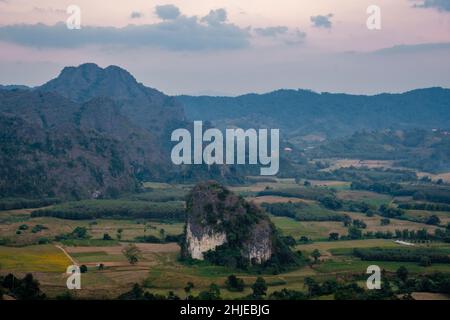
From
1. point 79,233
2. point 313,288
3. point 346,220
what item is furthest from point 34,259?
point 346,220

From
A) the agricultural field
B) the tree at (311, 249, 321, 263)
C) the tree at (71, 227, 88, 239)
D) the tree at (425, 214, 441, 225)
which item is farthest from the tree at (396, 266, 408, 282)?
the tree at (71, 227, 88, 239)

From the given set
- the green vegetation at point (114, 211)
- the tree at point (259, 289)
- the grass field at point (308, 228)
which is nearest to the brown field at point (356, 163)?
the grass field at point (308, 228)

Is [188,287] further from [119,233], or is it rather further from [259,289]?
[119,233]

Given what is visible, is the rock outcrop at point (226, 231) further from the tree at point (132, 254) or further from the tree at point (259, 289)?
the tree at point (259, 289)

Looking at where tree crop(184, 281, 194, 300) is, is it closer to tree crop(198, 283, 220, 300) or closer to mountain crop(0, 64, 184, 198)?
tree crop(198, 283, 220, 300)
